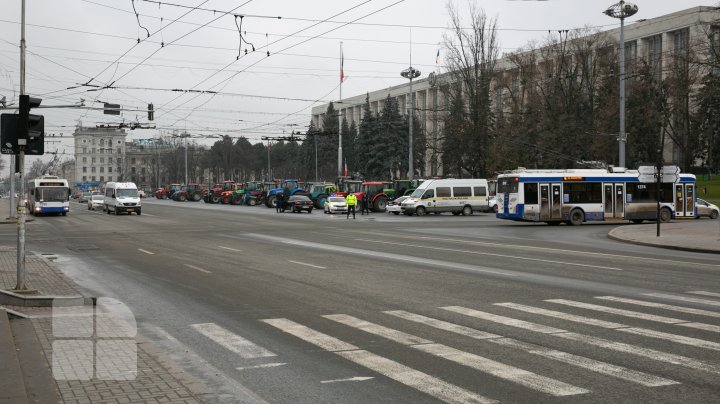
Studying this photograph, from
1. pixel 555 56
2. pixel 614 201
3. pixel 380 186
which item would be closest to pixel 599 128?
pixel 555 56

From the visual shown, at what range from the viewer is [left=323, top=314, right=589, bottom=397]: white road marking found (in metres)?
6.02

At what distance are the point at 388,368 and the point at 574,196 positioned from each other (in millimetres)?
31024

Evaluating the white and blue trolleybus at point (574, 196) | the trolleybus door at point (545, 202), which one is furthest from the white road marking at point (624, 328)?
the trolleybus door at point (545, 202)

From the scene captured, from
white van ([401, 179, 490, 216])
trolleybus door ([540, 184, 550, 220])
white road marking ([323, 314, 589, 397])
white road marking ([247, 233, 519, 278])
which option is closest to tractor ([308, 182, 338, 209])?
white van ([401, 179, 490, 216])

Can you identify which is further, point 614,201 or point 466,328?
point 614,201

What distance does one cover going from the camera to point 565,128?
191 feet

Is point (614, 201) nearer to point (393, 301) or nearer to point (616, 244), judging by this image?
point (616, 244)

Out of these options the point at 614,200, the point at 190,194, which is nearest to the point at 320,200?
the point at 614,200

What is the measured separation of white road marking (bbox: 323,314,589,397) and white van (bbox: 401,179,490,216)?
3912 centimetres

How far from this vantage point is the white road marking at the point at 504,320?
8.52 meters

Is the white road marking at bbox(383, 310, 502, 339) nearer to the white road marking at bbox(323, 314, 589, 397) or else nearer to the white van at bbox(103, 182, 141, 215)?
the white road marking at bbox(323, 314, 589, 397)

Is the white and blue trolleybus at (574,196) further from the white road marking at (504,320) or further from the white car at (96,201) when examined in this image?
the white car at (96,201)

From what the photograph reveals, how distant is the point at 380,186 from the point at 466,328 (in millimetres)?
47415

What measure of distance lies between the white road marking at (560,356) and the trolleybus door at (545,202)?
27.3m
